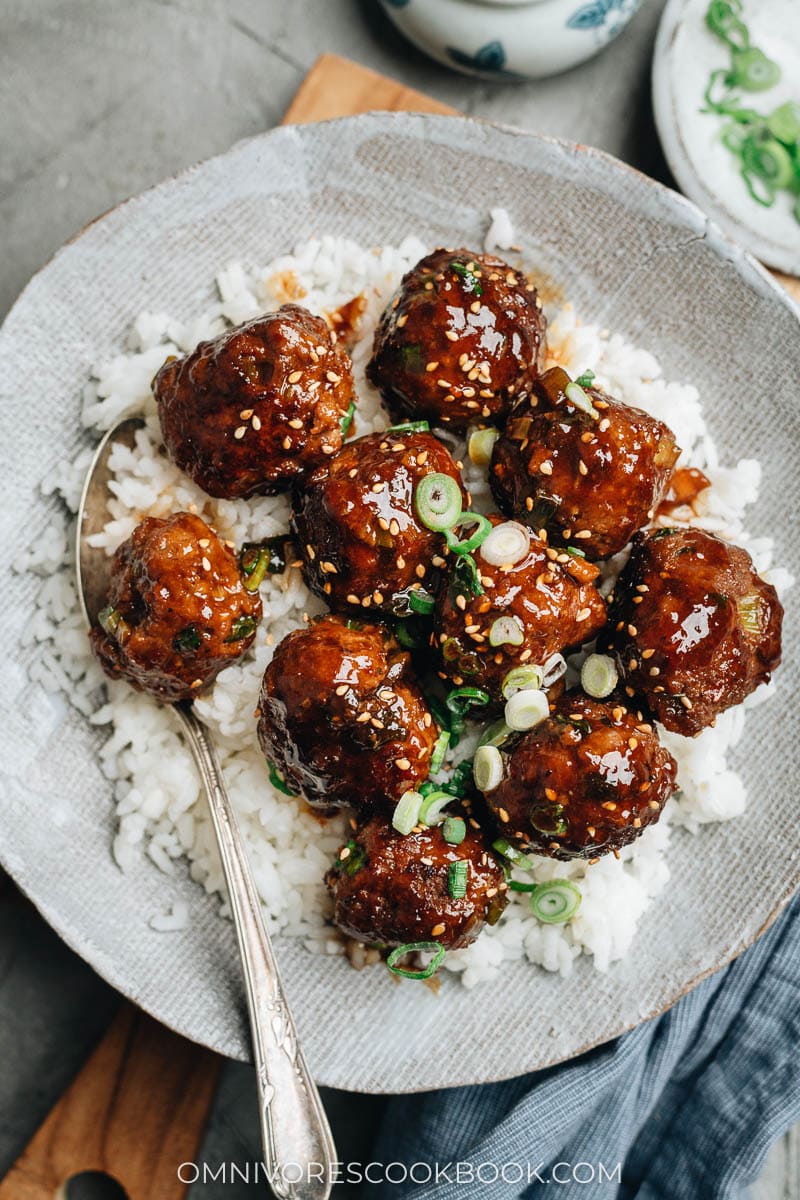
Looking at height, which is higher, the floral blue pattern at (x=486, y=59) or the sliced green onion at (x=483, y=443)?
the floral blue pattern at (x=486, y=59)

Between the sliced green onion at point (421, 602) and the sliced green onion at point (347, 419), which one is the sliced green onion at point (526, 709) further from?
the sliced green onion at point (347, 419)

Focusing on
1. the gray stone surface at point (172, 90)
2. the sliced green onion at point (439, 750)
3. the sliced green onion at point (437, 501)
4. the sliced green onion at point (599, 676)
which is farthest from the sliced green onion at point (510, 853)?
the gray stone surface at point (172, 90)

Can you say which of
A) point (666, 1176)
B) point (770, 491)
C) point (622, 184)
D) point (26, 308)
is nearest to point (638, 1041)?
point (666, 1176)

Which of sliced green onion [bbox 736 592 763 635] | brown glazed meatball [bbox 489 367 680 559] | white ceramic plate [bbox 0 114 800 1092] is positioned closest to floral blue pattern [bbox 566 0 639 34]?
white ceramic plate [bbox 0 114 800 1092]

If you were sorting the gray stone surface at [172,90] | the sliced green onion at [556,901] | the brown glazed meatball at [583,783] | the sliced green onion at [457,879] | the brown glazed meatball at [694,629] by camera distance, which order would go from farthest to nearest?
the gray stone surface at [172,90] < the sliced green onion at [556,901] < the sliced green onion at [457,879] < the brown glazed meatball at [694,629] < the brown glazed meatball at [583,783]

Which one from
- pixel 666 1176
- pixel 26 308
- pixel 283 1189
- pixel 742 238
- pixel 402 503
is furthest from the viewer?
pixel 742 238

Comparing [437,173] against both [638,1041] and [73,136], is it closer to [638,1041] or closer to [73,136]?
[73,136]

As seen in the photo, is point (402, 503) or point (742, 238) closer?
point (402, 503)

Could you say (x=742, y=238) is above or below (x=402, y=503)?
above
